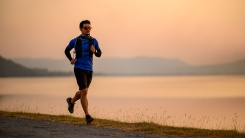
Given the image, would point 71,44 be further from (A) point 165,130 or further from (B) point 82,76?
(A) point 165,130

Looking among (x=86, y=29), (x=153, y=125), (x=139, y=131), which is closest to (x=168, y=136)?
(x=139, y=131)

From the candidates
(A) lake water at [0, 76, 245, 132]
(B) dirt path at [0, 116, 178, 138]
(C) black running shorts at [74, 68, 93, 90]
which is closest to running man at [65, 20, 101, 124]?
(C) black running shorts at [74, 68, 93, 90]

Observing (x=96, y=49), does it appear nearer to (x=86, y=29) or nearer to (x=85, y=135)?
(x=86, y=29)

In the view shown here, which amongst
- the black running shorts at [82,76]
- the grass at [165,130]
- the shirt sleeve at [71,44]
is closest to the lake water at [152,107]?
the grass at [165,130]

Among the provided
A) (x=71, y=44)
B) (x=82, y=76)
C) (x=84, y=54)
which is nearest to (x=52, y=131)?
(x=82, y=76)

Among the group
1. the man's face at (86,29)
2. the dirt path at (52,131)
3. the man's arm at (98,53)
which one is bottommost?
the dirt path at (52,131)

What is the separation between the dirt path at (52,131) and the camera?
9.07 metres

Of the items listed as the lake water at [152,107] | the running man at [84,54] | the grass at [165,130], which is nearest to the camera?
the grass at [165,130]

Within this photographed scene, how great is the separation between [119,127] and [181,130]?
63.3 inches

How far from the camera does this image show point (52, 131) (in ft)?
31.6

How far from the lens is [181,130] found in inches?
417

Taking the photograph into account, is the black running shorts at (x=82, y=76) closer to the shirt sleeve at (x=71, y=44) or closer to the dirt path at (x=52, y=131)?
the shirt sleeve at (x=71, y=44)

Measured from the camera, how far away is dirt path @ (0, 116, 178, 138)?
907 centimetres

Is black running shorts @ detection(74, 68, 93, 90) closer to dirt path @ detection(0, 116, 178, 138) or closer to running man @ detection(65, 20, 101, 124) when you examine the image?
running man @ detection(65, 20, 101, 124)
